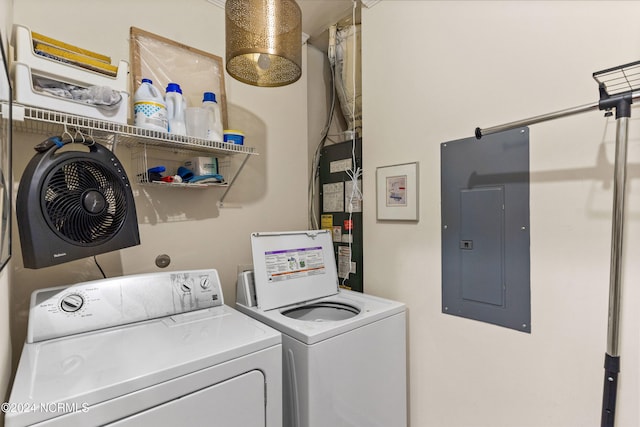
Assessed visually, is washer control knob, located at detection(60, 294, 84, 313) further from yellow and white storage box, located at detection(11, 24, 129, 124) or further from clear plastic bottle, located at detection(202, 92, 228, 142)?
clear plastic bottle, located at detection(202, 92, 228, 142)

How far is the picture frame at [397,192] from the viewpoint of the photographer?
5.78 ft

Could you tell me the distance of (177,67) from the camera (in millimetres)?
1728

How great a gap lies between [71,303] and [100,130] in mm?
673

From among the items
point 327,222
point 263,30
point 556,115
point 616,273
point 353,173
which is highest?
point 263,30

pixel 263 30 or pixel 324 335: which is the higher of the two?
pixel 263 30

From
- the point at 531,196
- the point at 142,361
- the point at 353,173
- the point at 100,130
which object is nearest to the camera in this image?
the point at 142,361

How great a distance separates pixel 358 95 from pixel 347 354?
1.71 metres

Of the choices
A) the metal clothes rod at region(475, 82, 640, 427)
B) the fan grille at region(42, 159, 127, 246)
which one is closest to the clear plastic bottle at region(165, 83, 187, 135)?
the fan grille at region(42, 159, 127, 246)

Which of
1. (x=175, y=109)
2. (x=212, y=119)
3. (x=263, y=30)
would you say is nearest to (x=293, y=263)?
(x=212, y=119)

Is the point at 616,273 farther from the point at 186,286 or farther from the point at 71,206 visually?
the point at 71,206

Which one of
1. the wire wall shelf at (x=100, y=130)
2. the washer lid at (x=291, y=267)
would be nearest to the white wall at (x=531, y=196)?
the washer lid at (x=291, y=267)

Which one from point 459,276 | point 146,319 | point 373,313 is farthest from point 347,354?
point 146,319

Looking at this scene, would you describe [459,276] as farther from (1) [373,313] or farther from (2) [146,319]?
(2) [146,319]

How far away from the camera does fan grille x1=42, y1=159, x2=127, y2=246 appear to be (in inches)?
42.4
